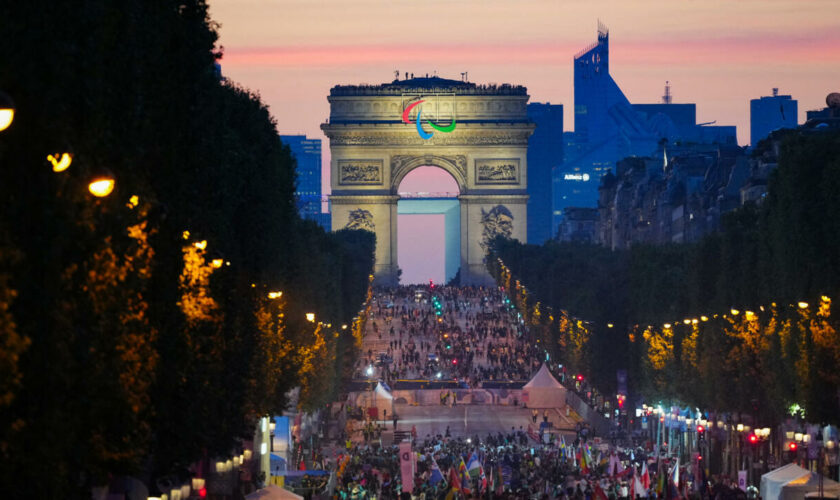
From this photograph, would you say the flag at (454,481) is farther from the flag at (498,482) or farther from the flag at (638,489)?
the flag at (638,489)

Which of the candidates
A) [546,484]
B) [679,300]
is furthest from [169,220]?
[679,300]

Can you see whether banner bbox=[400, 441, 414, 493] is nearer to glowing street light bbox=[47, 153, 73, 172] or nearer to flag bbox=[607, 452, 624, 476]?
flag bbox=[607, 452, 624, 476]

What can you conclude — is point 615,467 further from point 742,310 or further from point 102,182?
point 102,182

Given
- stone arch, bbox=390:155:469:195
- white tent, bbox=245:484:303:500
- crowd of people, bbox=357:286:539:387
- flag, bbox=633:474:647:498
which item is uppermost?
stone arch, bbox=390:155:469:195

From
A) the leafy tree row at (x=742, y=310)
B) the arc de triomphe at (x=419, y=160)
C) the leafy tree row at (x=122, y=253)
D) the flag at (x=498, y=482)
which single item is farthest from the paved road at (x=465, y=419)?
the arc de triomphe at (x=419, y=160)

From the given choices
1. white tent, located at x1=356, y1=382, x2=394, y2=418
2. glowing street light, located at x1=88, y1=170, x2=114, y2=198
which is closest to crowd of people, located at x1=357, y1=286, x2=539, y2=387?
white tent, located at x1=356, y1=382, x2=394, y2=418

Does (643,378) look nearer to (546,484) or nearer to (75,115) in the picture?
(546,484)
